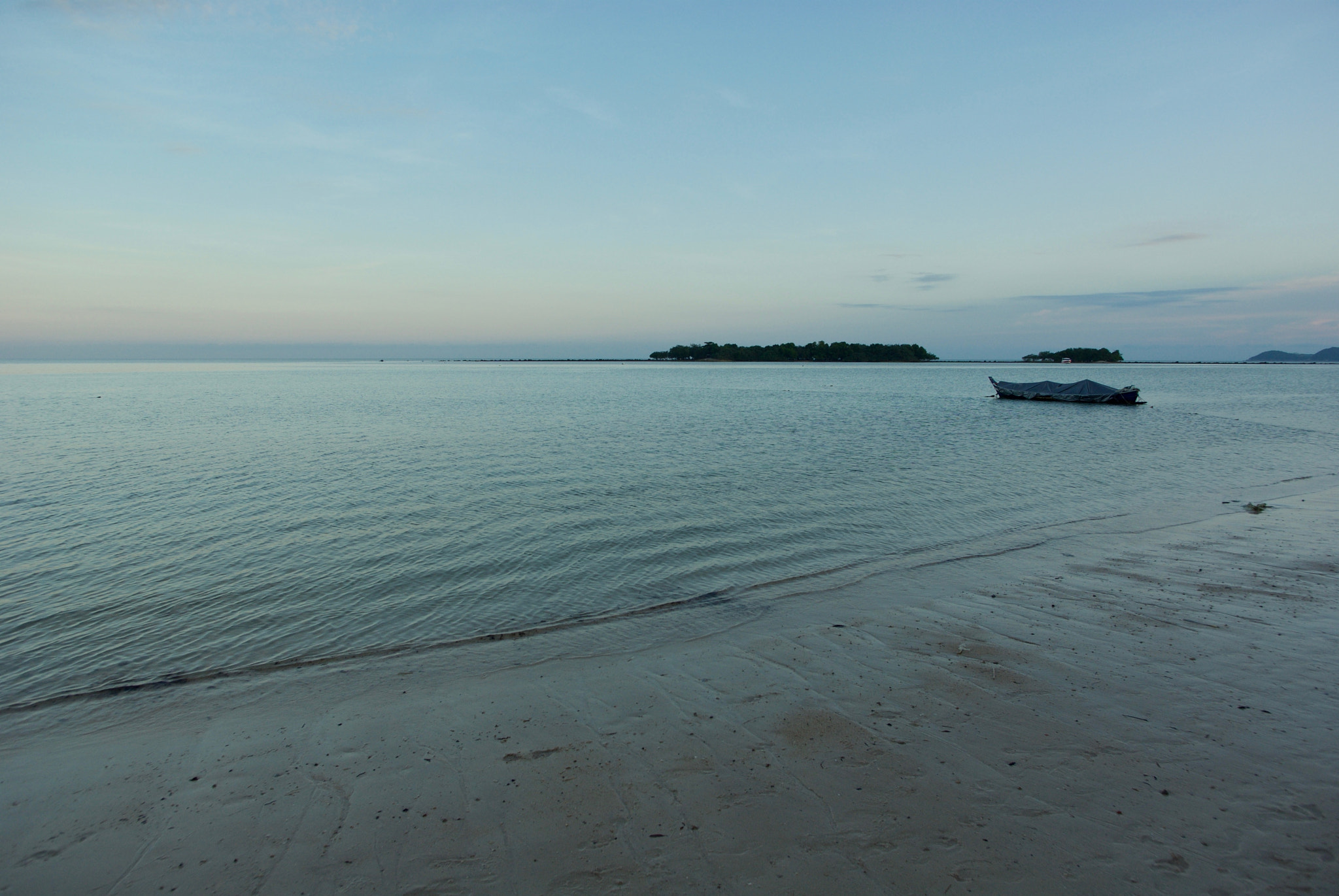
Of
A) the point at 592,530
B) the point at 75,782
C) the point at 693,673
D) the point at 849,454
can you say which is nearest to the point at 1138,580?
the point at 693,673

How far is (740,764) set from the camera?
6125 millimetres

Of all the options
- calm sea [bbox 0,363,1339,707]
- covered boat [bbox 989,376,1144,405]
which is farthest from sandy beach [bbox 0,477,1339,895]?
covered boat [bbox 989,376,1144,405]

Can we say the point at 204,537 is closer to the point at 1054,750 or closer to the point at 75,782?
the point at 75,782

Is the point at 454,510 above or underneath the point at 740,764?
underneath

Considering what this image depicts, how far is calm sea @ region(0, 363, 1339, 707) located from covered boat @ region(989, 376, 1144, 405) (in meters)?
20.3

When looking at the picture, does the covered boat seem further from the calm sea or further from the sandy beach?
the sandy beach

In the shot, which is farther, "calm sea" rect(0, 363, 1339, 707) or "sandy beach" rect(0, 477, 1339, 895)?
"calm sea" rect(0, 363, 1339, 707)

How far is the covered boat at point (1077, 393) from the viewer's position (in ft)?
211

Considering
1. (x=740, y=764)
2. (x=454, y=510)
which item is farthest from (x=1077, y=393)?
(x=740, y=764)

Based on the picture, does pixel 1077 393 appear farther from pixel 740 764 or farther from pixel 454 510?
pixel 740 764

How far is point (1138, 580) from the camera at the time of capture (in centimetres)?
1148

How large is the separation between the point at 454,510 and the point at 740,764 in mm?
13724

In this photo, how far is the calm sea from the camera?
34.4 feet

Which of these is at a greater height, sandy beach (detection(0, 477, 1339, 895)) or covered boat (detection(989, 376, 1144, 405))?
covered boat (detection(989, 376, 1144, 405))
